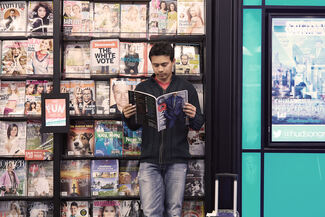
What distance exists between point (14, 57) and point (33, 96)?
0.42 meters

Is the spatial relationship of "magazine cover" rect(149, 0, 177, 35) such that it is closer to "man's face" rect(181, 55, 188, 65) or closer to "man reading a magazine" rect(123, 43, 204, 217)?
"man's face" rect(181, 55, 188, 65)

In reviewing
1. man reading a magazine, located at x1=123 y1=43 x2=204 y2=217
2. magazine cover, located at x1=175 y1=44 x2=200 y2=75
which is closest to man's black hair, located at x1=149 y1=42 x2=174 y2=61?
man reading a magazine, located at x1=123 y1=43 x2=204 y2=217

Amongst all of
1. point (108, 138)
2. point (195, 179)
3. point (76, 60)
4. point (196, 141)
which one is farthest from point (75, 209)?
point (76, 60)

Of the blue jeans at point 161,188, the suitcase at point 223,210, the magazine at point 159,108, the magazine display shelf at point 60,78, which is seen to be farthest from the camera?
the magazine display shelf at point 60,78

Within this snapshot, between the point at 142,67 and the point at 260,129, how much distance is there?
4.13 ft

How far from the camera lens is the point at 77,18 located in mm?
3119

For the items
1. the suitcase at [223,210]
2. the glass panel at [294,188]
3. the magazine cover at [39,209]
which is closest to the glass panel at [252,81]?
the glass panel at [294,188]

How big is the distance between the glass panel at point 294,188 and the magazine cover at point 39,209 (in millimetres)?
2057

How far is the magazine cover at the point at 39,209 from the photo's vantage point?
124 inches

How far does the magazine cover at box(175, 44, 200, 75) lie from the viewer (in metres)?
3.10

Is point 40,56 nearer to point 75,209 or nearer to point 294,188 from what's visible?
point 75,209

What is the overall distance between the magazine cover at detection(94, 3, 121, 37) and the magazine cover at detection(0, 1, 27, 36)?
68 cm

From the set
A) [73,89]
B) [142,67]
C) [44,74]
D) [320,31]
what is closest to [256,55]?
[320,31]

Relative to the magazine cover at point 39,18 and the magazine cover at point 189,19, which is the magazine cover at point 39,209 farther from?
the magazine cover at point 189,19
